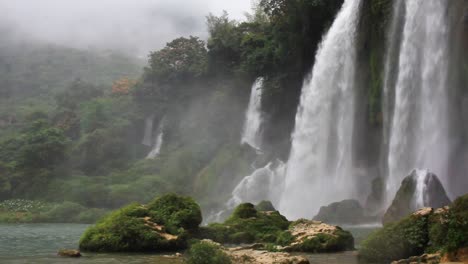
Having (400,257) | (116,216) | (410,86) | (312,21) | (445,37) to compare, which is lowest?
(400,257)

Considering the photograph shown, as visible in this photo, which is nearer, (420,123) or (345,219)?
(345,219)

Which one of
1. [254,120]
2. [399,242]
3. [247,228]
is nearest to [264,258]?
[399,242]

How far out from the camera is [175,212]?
54.4ft

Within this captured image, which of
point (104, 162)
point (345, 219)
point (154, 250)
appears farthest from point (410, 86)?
point (104, 162)

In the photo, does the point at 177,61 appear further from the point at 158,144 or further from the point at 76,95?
the point at 76,95

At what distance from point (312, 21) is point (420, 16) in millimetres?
15561

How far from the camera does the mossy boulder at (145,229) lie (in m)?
14.5

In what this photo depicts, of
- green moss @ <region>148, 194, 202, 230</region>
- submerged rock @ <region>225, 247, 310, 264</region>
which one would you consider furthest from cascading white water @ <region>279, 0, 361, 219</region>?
submerged rock @ <region>225, 247, 310, 264</region>

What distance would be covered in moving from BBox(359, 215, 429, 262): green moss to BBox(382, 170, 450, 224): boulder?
9740 millimetres

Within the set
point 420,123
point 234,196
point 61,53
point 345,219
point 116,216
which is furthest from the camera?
point 61,53

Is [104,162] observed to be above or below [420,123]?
above

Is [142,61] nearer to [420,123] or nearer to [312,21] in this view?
[312,21]

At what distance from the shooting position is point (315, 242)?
14.3m

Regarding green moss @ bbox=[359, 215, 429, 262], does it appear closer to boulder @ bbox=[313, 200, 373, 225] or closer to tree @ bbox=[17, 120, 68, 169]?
boulder @ bbox=[313, 200, 373, 225]
